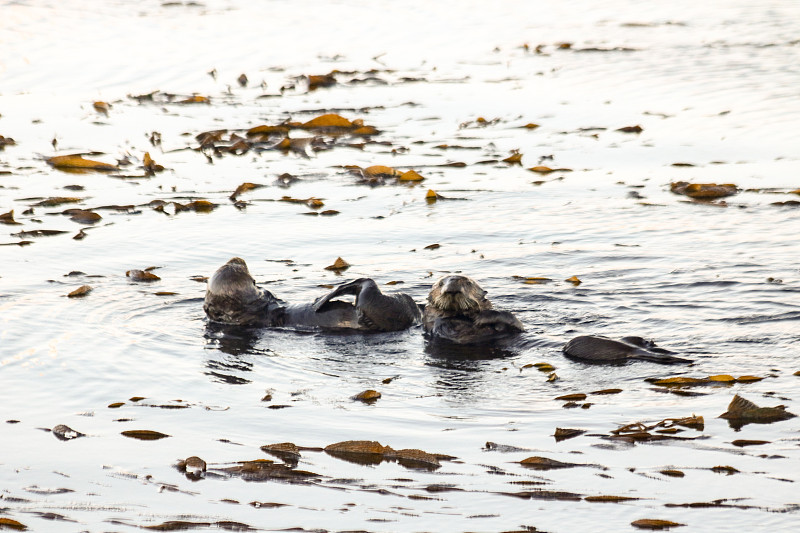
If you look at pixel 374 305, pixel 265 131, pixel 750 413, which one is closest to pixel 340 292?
pixel 374 305

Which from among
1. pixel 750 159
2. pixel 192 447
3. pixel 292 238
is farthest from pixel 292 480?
pixel 750 159

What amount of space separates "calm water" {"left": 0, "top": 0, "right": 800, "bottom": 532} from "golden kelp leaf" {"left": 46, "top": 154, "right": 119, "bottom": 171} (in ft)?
0.56

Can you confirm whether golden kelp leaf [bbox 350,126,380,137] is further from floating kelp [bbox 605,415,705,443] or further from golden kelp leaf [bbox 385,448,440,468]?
golden kelp leaf [bbox 385,448,440,468]

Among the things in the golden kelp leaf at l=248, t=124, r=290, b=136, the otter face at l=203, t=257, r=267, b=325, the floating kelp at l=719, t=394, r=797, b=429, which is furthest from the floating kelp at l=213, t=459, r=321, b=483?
the golden kelp leaf at l=248, t=124, r=290, b=136

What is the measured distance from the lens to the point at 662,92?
39.5ft

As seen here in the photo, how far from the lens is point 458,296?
18.4 ft

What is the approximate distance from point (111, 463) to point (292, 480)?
2.51 feet

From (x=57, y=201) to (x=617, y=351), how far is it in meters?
5.26

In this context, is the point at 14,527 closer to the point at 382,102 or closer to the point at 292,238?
the point at 292,238

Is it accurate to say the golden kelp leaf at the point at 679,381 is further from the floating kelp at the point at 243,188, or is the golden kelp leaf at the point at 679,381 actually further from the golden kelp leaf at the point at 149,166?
the golden kelp leaf at the point at 149,166

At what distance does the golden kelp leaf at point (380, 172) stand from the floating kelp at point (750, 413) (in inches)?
209

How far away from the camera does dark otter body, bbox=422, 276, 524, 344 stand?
5.65 m

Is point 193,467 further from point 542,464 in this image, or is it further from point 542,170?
point 542,170

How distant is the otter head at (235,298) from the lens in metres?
6.04
